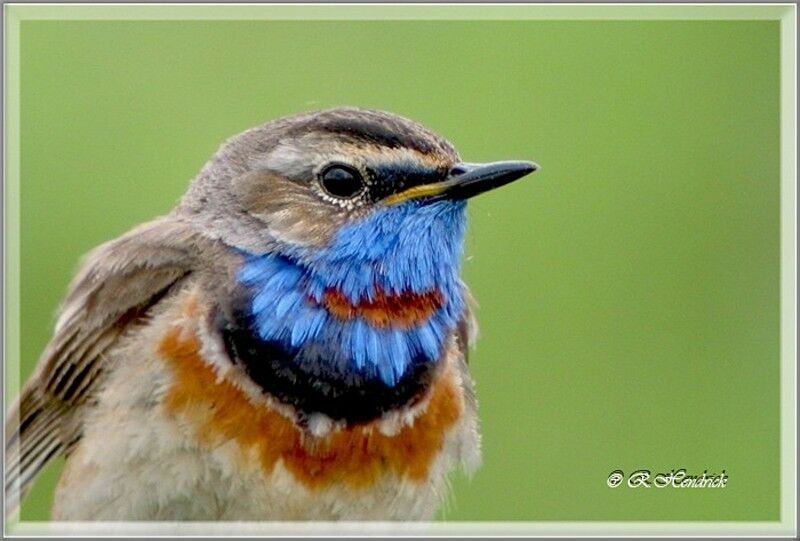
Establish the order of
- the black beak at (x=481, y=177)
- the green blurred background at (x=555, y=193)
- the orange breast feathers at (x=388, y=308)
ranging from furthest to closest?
the green blurred background at (x=555, y=193)
the orange breast feathers at (x=388, y=308)
the black beak at (x=481, y=177)

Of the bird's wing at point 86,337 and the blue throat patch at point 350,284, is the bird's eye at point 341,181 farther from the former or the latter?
the bird's wing at point 86,337

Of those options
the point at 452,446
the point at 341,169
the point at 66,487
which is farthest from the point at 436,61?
the point at 66,487

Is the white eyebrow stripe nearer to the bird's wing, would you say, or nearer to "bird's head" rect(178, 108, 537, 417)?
"bird's head" rect(178, 108, 537, 417)

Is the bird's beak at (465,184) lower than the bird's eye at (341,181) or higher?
lower

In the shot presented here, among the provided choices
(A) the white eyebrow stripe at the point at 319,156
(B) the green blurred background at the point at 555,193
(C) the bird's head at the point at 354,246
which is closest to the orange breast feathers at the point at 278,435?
(C) the bird's head at the point at 354,246

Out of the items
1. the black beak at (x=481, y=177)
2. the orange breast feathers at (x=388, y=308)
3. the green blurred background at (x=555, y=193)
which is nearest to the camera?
the black beak at (x=481, y=177)
